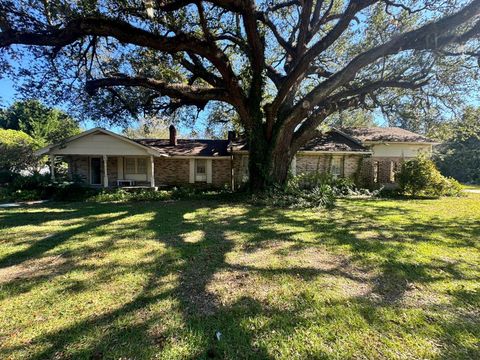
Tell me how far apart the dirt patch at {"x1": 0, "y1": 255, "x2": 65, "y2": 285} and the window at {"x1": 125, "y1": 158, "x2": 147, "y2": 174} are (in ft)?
46.4

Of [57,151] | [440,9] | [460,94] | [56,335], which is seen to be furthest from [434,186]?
[57,151]

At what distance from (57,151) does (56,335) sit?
15.6m

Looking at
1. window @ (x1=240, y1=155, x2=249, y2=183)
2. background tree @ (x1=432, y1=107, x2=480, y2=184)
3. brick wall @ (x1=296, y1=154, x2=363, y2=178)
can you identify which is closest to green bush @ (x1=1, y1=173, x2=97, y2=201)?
window @ (x1=240, y1=155, x2=249, y2=183)

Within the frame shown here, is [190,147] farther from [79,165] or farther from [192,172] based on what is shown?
[79,165]

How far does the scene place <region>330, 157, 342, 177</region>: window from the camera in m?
17.8

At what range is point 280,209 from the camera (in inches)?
374

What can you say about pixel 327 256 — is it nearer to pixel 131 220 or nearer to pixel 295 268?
pixel 295 268

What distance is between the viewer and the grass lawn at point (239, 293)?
234 cm

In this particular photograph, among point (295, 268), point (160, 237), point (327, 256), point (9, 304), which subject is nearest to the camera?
point (9, 304)

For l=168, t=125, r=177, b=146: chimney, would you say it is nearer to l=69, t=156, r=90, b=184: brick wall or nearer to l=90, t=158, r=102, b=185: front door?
l=90, t=158, r=102, b=185: front door

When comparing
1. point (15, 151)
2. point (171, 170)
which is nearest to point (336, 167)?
point (171, 170)

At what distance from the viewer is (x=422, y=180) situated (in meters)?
13.6

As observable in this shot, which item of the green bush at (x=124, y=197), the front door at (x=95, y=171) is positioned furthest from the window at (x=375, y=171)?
the front door at (x=95, y=171)

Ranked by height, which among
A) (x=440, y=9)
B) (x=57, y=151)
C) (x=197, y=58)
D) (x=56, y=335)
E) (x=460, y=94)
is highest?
(x=440, y=9)
